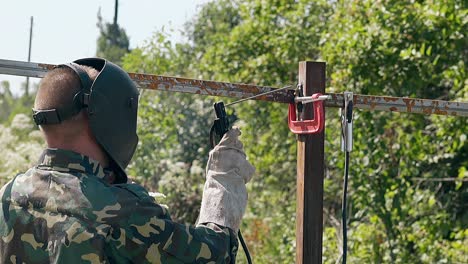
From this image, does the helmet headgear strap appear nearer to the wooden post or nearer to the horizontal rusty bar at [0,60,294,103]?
the horizontal rusty bar at [0,60,294,103]

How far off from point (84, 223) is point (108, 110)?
0.33 metres

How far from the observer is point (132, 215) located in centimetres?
255

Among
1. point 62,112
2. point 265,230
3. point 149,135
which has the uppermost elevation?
point 62,112

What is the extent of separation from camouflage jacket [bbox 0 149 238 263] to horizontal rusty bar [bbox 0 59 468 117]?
0.83m

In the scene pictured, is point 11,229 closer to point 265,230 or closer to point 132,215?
point 132,215

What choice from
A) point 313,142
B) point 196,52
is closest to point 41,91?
point 313,142

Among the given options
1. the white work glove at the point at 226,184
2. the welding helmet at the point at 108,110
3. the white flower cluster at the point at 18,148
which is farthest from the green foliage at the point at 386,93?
the welding helmet at the point at 108,110

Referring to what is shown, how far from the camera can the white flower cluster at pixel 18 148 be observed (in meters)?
10.8

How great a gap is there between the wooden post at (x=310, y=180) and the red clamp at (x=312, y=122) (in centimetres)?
4

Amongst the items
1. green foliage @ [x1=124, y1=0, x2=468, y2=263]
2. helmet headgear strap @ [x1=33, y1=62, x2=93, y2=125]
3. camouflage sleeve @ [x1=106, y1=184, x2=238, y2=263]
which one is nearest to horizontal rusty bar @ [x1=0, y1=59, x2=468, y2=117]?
helmet headgear strap @ [x1=33, y1=62, x2=93, y2=125]

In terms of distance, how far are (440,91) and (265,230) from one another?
10.0ft

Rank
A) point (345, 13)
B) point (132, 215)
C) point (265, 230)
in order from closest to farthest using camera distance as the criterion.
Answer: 1. point (132, 215)
2. point (345, 13)
3. point (265, 230)

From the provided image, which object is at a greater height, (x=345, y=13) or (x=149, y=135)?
(x=345, y=13)

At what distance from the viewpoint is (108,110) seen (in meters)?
2.68
